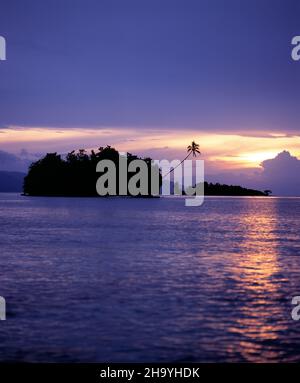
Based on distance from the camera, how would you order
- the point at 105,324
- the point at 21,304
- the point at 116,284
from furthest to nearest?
the point at 116,284, the point at 21,304, the point at 105,324

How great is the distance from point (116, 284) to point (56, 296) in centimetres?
405

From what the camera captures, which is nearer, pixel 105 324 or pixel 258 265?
pixel 105 324

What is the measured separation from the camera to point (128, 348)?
14070 millimetres

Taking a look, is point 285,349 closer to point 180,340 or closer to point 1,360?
point 180,340

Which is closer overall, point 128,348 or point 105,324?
point 128,348

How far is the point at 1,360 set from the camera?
1300 cm

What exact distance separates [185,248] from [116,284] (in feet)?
60.4

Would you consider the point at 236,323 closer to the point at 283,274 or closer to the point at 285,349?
the point at 285,349

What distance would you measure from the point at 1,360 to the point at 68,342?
81.4 inches

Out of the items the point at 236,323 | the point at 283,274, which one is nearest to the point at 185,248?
the point at 283,274

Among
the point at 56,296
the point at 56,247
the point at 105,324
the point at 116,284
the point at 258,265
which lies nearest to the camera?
the point at 105,324
